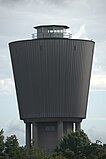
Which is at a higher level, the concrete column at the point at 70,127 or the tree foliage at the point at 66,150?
the concrete column at the point at 70,127

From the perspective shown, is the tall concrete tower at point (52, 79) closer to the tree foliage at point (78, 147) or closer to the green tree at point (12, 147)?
the tree foliage at point (78, 147)

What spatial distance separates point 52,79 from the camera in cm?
11488

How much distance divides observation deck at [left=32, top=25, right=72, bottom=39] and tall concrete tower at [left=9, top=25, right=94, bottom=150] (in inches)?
7.9

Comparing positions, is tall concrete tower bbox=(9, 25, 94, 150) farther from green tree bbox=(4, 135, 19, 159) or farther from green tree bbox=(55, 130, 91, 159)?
green tree bbox=(4, 135, 19, 159)

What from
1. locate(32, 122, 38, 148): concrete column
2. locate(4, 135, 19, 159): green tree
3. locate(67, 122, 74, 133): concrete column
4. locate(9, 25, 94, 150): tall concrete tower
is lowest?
locate(4, 135, 19, 159): green tree

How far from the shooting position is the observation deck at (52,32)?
395 feet

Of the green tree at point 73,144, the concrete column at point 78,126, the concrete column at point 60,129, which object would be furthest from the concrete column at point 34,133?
the concrete column at point 78,126

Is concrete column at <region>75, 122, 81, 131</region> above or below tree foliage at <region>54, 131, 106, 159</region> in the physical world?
above

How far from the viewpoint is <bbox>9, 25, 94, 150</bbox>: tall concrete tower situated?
115 meters

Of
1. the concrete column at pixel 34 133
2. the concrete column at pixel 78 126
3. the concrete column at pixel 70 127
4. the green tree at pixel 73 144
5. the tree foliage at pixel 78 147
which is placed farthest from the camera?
the concrete column at pixel 78 126

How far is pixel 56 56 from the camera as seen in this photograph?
4496 inches

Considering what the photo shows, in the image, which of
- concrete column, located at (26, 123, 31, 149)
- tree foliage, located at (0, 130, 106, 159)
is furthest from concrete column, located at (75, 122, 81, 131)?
concrete column, located at (26, 123, 31, 149)

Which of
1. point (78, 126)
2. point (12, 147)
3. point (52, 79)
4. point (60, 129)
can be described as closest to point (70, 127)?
point (78, 126)

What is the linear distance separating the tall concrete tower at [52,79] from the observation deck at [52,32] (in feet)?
0.66
